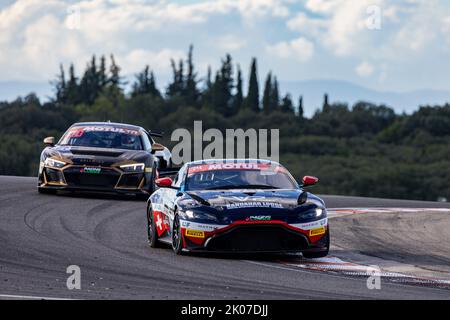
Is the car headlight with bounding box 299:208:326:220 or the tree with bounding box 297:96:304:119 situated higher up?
the car headlight with bounding box 299:208:326:220

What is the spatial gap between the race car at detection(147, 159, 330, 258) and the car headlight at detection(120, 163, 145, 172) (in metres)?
6.27

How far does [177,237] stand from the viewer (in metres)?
13.5

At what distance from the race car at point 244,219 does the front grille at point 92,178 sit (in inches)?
245

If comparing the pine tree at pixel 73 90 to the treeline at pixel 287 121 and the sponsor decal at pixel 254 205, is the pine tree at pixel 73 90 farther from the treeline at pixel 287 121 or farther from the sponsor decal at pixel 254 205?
the sponsor decal at pixel 254 205

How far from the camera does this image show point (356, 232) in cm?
1766

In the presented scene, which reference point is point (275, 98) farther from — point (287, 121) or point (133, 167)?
point (133, 167)

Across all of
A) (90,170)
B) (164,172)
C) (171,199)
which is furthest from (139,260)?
(164,172)

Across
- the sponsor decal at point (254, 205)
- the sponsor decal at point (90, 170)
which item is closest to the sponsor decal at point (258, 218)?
the sponsor decal at point (254, 205)

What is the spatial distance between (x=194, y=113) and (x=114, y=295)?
137m

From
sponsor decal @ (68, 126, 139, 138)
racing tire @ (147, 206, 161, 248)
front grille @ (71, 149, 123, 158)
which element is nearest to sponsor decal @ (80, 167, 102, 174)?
front grille @ (71, 149, 123, 158)

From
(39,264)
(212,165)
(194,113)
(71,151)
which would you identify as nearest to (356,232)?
(212,165)

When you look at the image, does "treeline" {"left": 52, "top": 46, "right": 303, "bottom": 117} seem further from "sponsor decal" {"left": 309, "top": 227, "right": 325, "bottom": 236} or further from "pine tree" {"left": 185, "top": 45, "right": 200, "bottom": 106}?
"sponsor decal" {"left": 309, "top": 227, "right": 325, "bottom": 236}

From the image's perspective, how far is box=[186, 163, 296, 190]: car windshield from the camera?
556 inches
